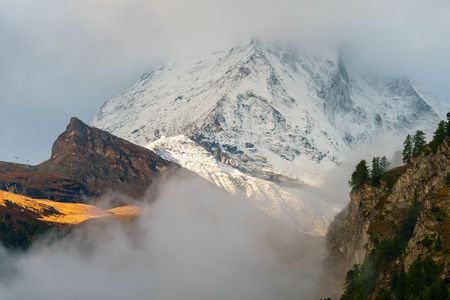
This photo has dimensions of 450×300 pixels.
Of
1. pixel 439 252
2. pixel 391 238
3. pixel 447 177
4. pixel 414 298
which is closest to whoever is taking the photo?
pixel 414 298

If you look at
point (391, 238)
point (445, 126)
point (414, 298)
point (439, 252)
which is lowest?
point (414, 298)

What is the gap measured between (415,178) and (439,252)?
47447mm

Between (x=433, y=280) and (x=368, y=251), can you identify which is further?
(x=368, y=251)

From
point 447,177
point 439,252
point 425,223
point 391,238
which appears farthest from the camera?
point 391,238

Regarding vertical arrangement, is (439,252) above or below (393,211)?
below

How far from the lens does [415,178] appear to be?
652 feet

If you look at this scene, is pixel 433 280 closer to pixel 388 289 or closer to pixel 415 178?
pixel 388 289

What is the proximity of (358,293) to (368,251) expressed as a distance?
28125 mm

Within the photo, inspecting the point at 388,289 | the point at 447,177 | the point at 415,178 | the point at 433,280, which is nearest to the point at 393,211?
the point at 415,178

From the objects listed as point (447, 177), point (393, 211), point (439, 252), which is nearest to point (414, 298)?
point (439, 252)

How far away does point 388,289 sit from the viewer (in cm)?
16225

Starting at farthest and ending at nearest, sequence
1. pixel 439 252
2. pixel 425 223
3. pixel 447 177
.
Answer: pixel 447 177 < pixel 425 223 < pixel 439 252

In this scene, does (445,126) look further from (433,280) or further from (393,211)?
(433,280)

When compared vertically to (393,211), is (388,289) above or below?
below
